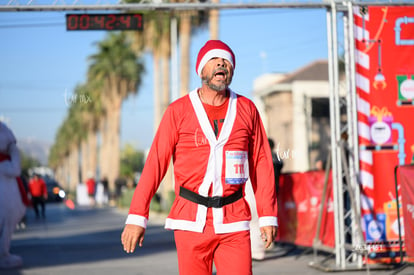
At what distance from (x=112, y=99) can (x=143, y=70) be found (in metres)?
6.31

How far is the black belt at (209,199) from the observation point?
4.61 meters

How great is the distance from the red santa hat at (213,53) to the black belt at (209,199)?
77 centimetres

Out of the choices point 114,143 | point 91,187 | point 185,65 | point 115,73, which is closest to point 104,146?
point 114,143

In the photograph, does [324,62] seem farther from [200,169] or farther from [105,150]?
[200,169]

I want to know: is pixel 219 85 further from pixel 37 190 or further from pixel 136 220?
pixel 37 190

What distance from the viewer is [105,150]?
64.9 meters

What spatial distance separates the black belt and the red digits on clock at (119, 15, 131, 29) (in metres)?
5.94

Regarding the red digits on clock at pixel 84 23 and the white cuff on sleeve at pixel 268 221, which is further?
the red digits on clock at pixel 84 23

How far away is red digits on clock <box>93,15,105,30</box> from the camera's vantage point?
10.1m

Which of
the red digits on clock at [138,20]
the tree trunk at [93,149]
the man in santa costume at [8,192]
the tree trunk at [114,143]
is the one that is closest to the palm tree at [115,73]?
the tree trunk at [114,143]

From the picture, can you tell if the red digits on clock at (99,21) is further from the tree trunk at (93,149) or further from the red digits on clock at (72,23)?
the tree trunk at (93,149)

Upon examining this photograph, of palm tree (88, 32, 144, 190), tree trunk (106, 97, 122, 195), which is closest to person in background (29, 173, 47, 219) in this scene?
palm tree (88, 32, 144, 190)

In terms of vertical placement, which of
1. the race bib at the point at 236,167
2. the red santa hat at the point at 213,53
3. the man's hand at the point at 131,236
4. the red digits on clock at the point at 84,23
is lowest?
the man's hand at the point at 131,236

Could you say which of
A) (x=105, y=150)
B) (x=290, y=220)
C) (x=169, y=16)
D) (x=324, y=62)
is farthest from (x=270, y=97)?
(x=290, y=220)
